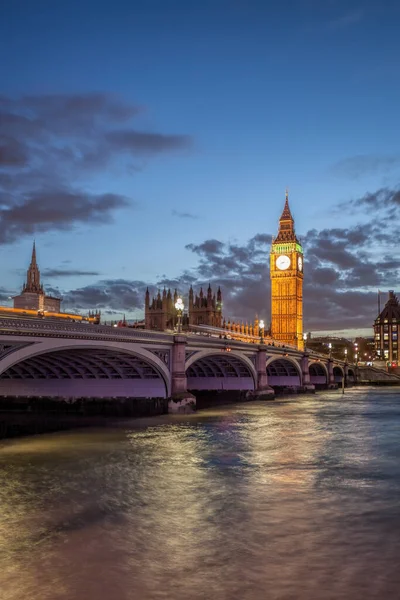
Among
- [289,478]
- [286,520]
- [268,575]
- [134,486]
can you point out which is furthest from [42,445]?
[268,575]

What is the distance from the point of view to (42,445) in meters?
33.8

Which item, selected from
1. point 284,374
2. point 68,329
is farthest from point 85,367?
point 284,374

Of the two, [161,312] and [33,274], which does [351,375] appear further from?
[33,274]

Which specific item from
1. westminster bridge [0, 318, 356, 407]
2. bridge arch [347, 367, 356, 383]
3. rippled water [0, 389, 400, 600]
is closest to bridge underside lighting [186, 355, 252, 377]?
westminster bridge [0, 318, 356, 407]

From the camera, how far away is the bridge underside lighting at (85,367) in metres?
47.5

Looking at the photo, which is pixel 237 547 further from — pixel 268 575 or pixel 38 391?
pixel 38 391

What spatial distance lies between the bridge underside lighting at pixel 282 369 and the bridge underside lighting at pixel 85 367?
148ft

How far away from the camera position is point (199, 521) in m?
17.0

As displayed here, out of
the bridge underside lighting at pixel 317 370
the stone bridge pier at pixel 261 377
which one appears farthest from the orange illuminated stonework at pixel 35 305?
the bridge underside lighting at pixel 317 370

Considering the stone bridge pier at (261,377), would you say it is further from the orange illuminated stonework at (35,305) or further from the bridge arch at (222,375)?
the orange illuminated stonework at (35,305)

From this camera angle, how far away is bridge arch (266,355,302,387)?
9894 cm

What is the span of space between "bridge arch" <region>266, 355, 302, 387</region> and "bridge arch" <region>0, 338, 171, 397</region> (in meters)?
45.6

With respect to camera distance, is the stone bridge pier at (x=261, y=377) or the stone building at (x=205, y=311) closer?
the stone bridge pier at (x=261, y=377)

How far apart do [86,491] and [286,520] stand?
742cm
